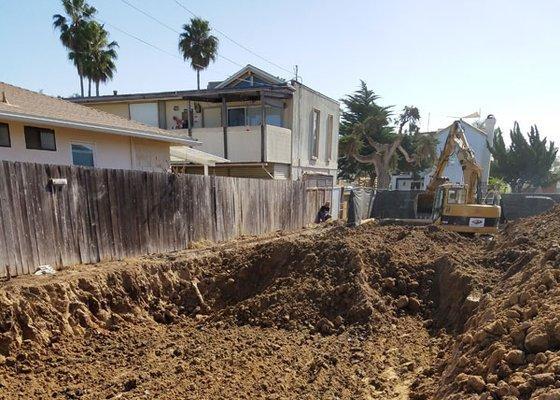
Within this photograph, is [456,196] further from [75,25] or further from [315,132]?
[75,25]

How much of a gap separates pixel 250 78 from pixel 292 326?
16.5 meters

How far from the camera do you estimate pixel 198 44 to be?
31.8 meters

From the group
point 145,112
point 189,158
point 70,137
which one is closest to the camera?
point 70,137

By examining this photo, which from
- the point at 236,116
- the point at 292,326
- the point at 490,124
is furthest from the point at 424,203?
the point at 490,124

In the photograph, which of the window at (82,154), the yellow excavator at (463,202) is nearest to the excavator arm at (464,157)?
the yellow excavator at (463,202)

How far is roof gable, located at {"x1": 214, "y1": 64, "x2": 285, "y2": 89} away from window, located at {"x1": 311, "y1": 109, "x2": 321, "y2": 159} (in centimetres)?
266

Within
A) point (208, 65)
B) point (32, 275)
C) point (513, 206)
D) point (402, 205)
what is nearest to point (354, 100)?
point (208, 65)

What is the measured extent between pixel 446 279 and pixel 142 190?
245 inches

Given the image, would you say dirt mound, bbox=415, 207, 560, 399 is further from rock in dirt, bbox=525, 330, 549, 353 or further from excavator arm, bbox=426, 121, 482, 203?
excavator arm, bbox=426, 121, 482, 203

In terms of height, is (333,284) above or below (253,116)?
below

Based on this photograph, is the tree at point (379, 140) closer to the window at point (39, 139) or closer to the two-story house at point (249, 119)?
the two-story house at point (249, 119)

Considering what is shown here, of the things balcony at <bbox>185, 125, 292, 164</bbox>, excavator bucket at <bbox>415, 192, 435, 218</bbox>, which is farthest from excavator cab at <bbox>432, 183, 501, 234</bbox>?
balcony at <bbox>185, 125, 292, 164</bbox>

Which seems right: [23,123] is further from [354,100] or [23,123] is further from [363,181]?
[363,181]

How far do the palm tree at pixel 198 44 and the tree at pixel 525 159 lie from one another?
79.2 feet
